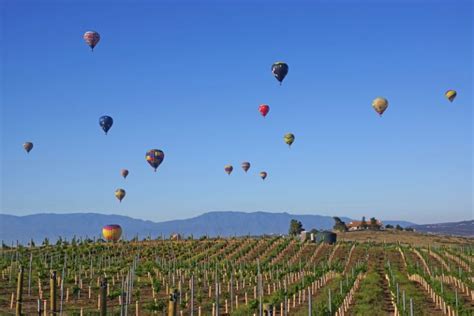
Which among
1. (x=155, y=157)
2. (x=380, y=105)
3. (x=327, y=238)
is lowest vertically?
(x=327, y=238)

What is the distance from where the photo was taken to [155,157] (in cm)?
6425

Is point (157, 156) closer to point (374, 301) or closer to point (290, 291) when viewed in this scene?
point (290, 291)

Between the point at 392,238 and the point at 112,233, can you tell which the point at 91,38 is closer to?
the point at 112,233

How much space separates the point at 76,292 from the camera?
3269cm

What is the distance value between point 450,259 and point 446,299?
93.7 ft

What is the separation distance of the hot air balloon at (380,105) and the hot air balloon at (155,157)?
21835mm

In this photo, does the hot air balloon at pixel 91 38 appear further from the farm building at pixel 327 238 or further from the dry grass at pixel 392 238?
the dry grass at pixel 392 238

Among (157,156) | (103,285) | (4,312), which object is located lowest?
(4,312)

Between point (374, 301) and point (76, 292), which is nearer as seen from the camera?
point (374, 301)

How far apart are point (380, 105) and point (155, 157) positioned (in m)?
22.9

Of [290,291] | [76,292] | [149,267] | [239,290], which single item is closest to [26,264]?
[149,267]

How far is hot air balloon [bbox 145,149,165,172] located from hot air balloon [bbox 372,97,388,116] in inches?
860

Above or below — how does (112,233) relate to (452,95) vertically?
below

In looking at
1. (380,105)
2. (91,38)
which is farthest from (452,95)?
(91,38)
